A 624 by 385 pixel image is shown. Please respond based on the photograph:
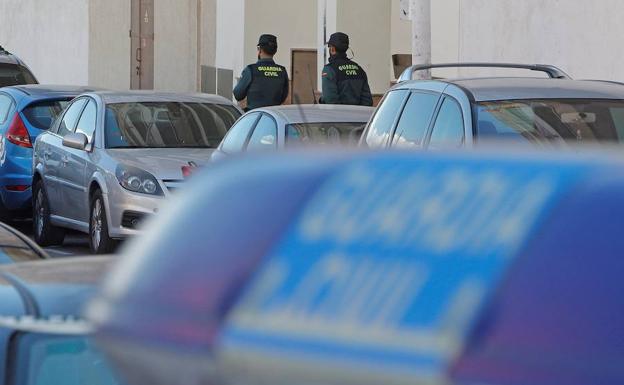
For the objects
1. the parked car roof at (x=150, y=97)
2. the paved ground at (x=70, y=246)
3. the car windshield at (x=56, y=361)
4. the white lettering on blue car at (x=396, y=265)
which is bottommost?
the paved ground at (x=70, y=246)

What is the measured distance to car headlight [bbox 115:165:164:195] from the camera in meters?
11.6

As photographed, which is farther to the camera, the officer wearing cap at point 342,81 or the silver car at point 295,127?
the officer wearing cap at point 342,81

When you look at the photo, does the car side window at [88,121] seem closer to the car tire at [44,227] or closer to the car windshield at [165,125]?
the car windshield at [165,125]

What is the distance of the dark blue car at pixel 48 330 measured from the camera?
2955mm

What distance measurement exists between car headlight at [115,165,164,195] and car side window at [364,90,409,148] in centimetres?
310

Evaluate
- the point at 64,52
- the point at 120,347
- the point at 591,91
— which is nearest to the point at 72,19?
the point at 64,52

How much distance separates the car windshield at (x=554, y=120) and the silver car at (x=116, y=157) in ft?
14.3

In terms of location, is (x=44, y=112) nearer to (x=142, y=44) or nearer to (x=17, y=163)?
(x=17, y=163)

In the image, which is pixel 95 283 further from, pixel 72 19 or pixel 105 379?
pixel 72 19

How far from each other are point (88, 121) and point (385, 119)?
4.84 m

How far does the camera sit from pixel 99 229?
12.1 metres

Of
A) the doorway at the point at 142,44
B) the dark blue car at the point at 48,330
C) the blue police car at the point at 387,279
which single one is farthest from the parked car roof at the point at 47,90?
the blue police car at the point at 387,279

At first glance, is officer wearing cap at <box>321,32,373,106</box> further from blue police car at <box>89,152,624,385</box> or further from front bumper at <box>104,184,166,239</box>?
blue police car at <box>89,152,624,385</box>

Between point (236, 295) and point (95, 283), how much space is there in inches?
71.3
